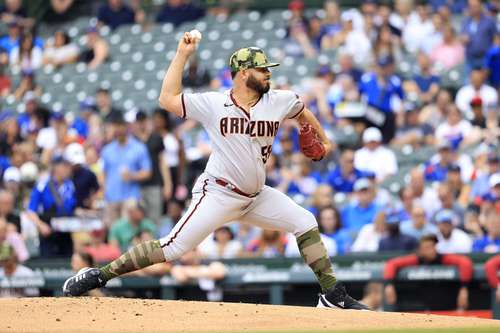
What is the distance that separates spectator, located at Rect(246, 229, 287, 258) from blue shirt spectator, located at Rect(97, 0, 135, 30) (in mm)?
7780

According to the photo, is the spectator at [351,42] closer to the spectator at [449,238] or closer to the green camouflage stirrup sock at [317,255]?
the spectator at [449,238]

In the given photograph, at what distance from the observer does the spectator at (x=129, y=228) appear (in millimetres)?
13039

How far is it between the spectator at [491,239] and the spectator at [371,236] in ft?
3.23

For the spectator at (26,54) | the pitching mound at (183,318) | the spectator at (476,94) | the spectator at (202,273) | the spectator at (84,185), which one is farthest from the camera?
the spectator at (26,54)

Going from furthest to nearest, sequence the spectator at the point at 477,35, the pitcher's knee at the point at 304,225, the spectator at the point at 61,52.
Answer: the spectator at the point at 61,52 < the spectator at the point at 477,35 < the pitcher's knee at the point at 304,225

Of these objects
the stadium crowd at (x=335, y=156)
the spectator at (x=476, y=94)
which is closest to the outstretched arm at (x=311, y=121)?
the stadium crowd at (x=335, y=156)

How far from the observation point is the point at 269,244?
12312mm

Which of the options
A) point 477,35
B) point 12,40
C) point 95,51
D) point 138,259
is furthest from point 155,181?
point 12,40

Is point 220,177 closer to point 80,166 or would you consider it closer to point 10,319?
point 10,319

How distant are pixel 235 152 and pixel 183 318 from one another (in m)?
1.14

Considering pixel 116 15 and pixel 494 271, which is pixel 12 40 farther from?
pixel 494 271

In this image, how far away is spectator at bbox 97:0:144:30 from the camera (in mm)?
19297

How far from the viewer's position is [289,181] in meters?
13.9

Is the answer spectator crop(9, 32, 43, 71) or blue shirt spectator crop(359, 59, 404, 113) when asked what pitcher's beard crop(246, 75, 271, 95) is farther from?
spectator crop(9, 32, 43, 71)
